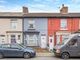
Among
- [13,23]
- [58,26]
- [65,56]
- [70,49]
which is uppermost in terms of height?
[13,23]

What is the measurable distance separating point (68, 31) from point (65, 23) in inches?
56.1

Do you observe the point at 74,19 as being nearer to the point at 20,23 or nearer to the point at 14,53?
the point at 20,23

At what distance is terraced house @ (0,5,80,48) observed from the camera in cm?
3888

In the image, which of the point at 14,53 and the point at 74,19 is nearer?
the point at 14,53

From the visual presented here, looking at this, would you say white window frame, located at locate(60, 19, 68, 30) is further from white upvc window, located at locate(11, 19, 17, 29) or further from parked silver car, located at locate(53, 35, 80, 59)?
parked silver car, located at locate(53, 35, 80, 59)

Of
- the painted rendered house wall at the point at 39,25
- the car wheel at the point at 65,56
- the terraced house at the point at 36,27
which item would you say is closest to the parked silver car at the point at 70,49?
the car wheel at the point at 65,56

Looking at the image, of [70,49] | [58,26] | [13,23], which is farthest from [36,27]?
[70,49]

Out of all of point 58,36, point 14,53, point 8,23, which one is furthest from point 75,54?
point 8,23

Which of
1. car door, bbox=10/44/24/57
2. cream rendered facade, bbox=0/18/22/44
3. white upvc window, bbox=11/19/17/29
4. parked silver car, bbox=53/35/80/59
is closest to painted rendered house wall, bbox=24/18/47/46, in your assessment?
cream rendered facade, bbox=0/18/22/44

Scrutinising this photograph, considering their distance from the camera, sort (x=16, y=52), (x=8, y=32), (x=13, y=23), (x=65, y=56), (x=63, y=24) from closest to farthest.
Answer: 1. (x=65, y=56)
2. (x=16, y=52)
3. (x=8, y=32)
4. (x=13, y=23)
5. (x=63, y=24)

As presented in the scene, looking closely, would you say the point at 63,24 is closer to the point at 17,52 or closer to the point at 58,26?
the point at 58,26

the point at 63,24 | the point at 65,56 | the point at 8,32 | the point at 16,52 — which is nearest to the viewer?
the point at 65,56

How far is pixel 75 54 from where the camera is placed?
23828 millimetres

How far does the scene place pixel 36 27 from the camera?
39.2 metres
